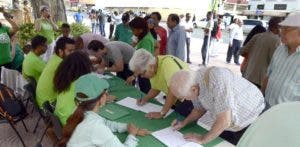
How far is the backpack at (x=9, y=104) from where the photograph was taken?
9.20 ft

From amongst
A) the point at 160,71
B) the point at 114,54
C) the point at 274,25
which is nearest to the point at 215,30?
the point at 274,25

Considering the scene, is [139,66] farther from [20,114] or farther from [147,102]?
[20,114]

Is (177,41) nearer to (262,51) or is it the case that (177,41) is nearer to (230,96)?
(262,51)

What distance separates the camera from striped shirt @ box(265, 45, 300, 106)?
2020 millimetres

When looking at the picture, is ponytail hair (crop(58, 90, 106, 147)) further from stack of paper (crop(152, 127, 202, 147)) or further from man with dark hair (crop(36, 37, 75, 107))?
man with dark hair (crop(36, 37, 75, 107))

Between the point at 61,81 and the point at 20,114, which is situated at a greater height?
the point at 61,81

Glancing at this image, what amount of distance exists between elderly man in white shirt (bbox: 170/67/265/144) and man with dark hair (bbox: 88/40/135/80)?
179cm

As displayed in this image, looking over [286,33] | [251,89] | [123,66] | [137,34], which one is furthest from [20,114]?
[286,33]

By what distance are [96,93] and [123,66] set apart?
1.98 meters

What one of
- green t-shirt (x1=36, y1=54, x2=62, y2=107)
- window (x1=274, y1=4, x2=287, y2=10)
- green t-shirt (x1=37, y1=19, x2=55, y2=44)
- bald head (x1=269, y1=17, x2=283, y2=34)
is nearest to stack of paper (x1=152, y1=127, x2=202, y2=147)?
green t-shirt (x1=36, y1=54, x2=62, y2=107)

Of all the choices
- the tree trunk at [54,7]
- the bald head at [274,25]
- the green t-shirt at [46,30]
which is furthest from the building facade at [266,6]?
the bald head at [274,25]

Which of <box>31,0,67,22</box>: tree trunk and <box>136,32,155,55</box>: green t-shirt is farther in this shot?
<box>31,0,67,22</box>: tree trunk

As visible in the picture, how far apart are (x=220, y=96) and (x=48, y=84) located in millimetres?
1657

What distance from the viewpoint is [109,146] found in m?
1.53
